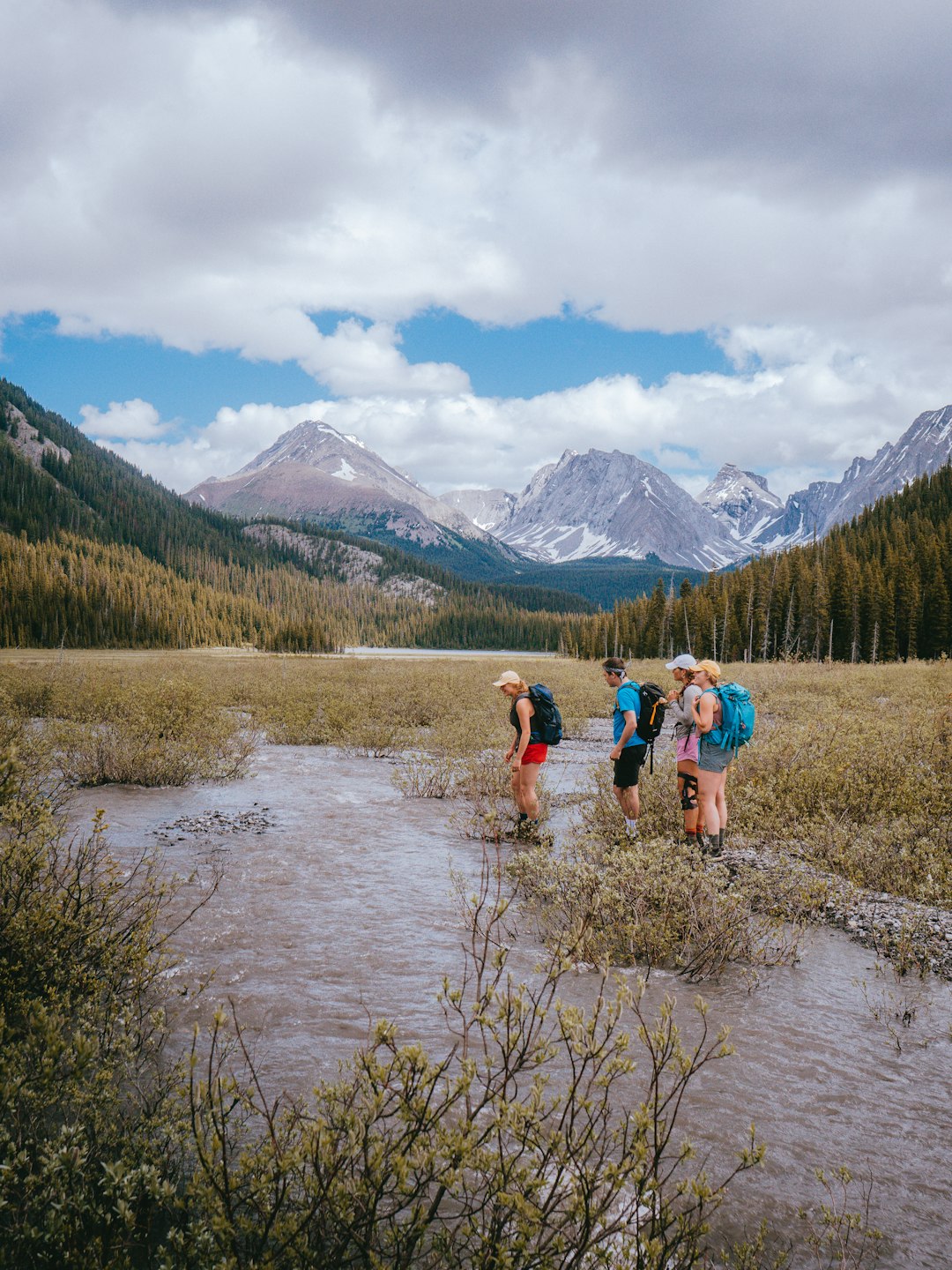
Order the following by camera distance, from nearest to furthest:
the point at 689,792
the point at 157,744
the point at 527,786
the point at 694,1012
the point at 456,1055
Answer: the point at 456,1055 → the point at 694,1012 → the point at 689,792 → the point at 527,786 → the point at 157,744

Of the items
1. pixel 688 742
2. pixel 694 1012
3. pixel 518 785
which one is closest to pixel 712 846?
pixel 688 742

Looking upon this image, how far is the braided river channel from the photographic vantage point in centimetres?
439

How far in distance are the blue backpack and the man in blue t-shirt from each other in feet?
4.58

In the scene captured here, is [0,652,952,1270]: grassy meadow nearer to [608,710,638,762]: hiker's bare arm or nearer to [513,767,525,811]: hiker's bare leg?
[513,767,525,811]: hiker's bare leg

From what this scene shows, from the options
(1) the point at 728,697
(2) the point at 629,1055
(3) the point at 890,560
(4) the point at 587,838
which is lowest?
(2) the point at 629,1055

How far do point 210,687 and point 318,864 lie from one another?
2506cm

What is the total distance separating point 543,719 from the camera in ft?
38.5

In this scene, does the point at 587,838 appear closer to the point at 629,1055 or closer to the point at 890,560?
the point at 629,1055

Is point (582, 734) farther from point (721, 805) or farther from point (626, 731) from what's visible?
point (721, 805)

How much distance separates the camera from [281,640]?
131500 millimetres

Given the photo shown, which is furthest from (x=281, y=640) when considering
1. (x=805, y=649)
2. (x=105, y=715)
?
(x=105, y=715)

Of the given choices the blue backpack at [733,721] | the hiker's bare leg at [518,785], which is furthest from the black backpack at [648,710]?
the hiker's bare leg at [518,785]

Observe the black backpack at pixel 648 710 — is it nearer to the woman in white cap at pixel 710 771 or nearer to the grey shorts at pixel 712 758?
the woman in white cap at pixel 710 771

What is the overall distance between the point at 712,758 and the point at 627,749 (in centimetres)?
149
